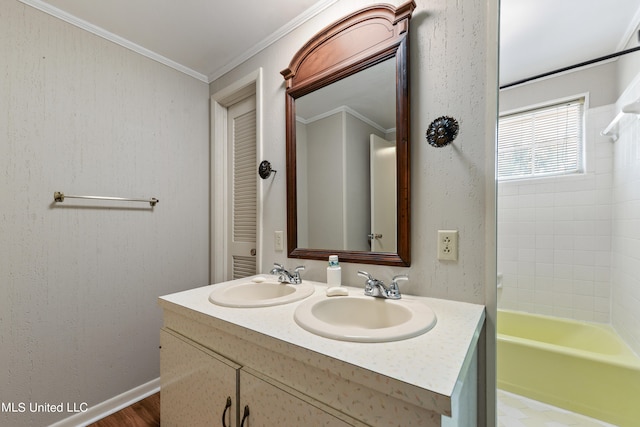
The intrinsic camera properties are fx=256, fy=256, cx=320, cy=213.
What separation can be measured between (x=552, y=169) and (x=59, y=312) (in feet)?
9.57

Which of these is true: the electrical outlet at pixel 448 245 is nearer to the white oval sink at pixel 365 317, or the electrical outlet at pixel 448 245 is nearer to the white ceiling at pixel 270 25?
the white oval sink at pixel 365 317

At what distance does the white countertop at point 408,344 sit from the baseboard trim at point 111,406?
46.1 inches

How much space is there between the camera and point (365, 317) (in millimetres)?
1000

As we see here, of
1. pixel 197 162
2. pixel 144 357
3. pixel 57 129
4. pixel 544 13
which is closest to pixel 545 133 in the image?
pixel 544 13

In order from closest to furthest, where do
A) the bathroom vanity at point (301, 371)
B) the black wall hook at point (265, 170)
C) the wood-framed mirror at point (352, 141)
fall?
the bathroom vanity at point (301, 371), the wood-framed mirror at point (352, 141), the black wall hook at point (265, 170)

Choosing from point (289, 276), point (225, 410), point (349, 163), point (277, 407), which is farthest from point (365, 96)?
point (225, 410)

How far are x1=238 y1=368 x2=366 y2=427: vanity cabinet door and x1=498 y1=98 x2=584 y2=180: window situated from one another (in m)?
1.50

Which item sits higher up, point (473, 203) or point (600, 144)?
point (600, 144)

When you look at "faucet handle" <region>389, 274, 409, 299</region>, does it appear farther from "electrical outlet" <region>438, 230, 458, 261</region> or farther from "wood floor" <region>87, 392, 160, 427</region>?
"wood floor" <region>87, 392, 160, 427</region>

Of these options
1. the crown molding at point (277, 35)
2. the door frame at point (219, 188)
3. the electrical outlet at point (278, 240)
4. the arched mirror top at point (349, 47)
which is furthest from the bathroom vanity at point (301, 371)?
the crown molding at point (277, 35)

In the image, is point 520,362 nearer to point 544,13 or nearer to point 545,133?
point 545,133

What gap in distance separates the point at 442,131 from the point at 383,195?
34cm

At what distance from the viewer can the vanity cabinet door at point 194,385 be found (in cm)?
85

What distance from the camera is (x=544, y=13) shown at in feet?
3.92
